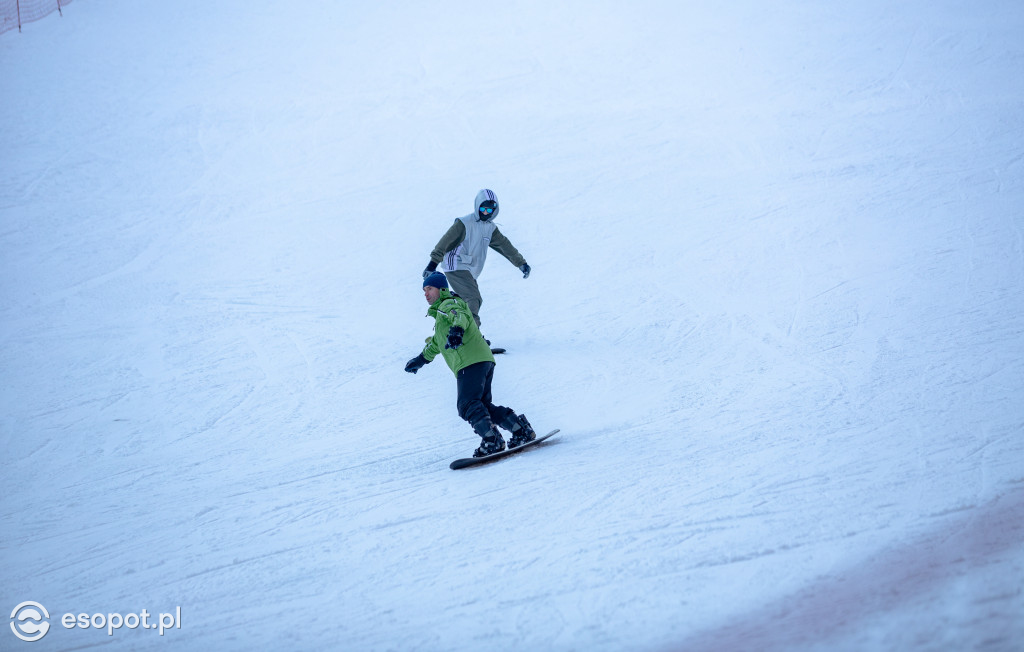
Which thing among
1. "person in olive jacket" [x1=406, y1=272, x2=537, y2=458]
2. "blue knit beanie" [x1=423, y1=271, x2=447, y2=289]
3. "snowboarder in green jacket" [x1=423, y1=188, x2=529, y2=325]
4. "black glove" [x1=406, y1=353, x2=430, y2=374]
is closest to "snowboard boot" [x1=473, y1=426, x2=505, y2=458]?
"person in olive jacket" [x1=406, y1=272, x2=537, y2=458]

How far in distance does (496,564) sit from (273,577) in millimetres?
1190

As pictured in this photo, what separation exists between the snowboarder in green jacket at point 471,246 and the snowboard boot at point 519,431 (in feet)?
5.75

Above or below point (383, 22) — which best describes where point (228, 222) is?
below

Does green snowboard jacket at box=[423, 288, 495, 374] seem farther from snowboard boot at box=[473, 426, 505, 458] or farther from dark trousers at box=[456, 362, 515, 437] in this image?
snowboard boot at box=[473, 426, 505, 458]

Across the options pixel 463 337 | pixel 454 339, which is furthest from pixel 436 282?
pixel 454 339

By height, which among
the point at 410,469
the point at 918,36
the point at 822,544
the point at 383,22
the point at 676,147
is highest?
the point at 383,22

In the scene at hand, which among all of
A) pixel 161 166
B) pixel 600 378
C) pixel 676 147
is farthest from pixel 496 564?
pixel 161 166

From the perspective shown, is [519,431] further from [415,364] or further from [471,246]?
[471,246]

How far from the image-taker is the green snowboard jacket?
476 cm

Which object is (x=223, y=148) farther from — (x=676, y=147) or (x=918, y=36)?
(x=918, y=36)

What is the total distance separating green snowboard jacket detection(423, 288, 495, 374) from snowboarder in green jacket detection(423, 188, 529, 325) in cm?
166

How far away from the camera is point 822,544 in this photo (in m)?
3.42

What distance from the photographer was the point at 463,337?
482cm

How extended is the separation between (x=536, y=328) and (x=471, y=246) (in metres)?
1.40
